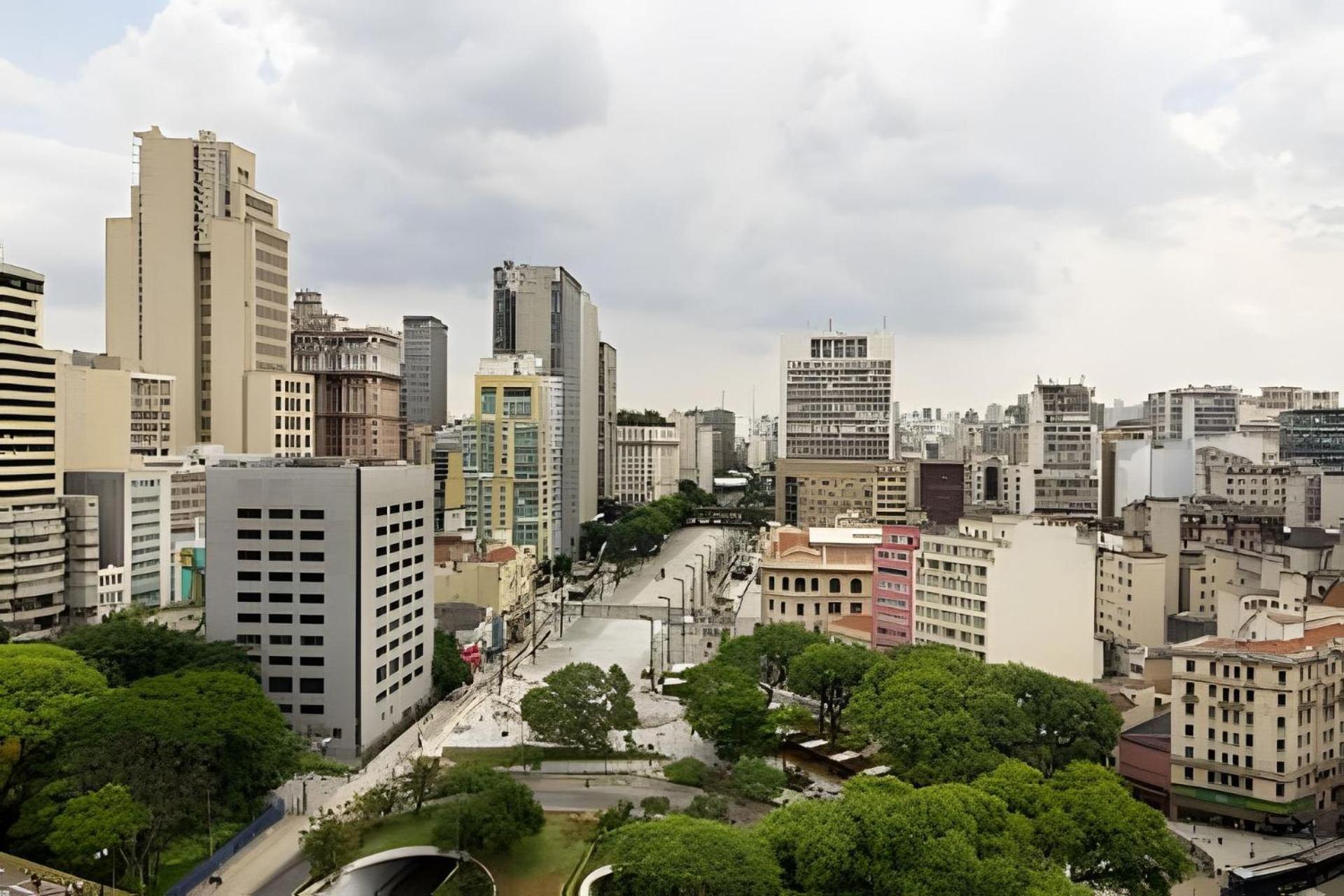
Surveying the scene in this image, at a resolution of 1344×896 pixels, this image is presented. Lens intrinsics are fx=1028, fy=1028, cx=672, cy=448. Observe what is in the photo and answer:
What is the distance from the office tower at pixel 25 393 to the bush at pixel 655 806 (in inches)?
1017

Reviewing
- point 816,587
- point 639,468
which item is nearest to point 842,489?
point 816,587

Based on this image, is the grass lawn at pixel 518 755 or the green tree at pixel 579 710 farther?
the green tree at pixel 579 710

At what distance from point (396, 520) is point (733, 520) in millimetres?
72481

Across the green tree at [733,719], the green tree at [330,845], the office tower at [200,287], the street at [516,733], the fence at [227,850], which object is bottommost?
the street at [516,733]

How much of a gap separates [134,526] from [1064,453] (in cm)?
5444

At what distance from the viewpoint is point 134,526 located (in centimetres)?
4031

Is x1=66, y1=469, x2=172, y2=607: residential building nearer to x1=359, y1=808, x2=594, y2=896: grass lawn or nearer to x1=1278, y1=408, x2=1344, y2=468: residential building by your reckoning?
x1=359, y1=808, x2=594, y2=896: grass lawn

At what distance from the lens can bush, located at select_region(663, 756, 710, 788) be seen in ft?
87.0

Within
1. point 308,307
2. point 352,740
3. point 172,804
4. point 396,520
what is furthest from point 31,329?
point 308,307

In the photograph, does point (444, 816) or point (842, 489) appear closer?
point (444, 816)

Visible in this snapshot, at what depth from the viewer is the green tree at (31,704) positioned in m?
22.1

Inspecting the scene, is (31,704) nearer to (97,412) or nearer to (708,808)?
(708,808)

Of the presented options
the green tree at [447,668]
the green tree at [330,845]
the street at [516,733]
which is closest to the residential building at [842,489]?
the street at [516,733]

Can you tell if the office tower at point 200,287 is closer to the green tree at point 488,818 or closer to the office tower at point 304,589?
the office tower at point 304,589
